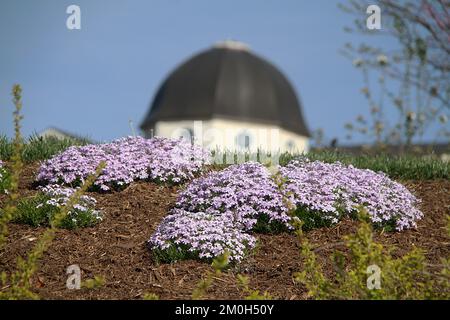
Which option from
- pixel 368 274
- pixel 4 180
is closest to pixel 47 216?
pixel 4 180

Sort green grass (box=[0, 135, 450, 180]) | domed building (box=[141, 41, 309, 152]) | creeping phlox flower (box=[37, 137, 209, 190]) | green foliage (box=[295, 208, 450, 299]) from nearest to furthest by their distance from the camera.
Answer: green foliage (box=[295, 208, 450, 299]) → creeping phlox flower (box=[37, 137, 209, 190]) → green grass (box=[0, 135, 450, 180]) → domed building (box=[141, 41, 309, 152])

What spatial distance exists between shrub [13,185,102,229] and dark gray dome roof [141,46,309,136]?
1448 inches

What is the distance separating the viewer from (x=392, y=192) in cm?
815

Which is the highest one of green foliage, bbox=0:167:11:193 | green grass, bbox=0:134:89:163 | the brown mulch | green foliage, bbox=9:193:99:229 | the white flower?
the white flower

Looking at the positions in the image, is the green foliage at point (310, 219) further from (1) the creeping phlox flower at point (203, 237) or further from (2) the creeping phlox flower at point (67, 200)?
(2) the creeping phlox flower at point (67, 200)

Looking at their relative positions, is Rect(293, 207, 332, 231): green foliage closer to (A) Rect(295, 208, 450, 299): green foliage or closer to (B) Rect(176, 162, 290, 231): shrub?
(B) Rect(176, 162, 290, 231): shrub

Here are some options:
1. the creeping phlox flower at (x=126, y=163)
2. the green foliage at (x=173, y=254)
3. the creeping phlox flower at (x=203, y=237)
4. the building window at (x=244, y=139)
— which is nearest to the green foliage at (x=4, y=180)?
the creeping phlox flower at (x=126, y=163)

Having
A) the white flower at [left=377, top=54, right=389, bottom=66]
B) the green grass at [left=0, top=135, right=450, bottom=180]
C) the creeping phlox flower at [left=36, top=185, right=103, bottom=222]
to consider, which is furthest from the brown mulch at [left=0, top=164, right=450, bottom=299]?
the white flower at [left=377, top=54, right=389, bottom=66]

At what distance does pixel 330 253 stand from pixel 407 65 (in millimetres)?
9584

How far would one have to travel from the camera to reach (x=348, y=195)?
25.3 ft

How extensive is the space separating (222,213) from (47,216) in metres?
2.04

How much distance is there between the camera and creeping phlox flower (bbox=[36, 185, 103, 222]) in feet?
24.9
